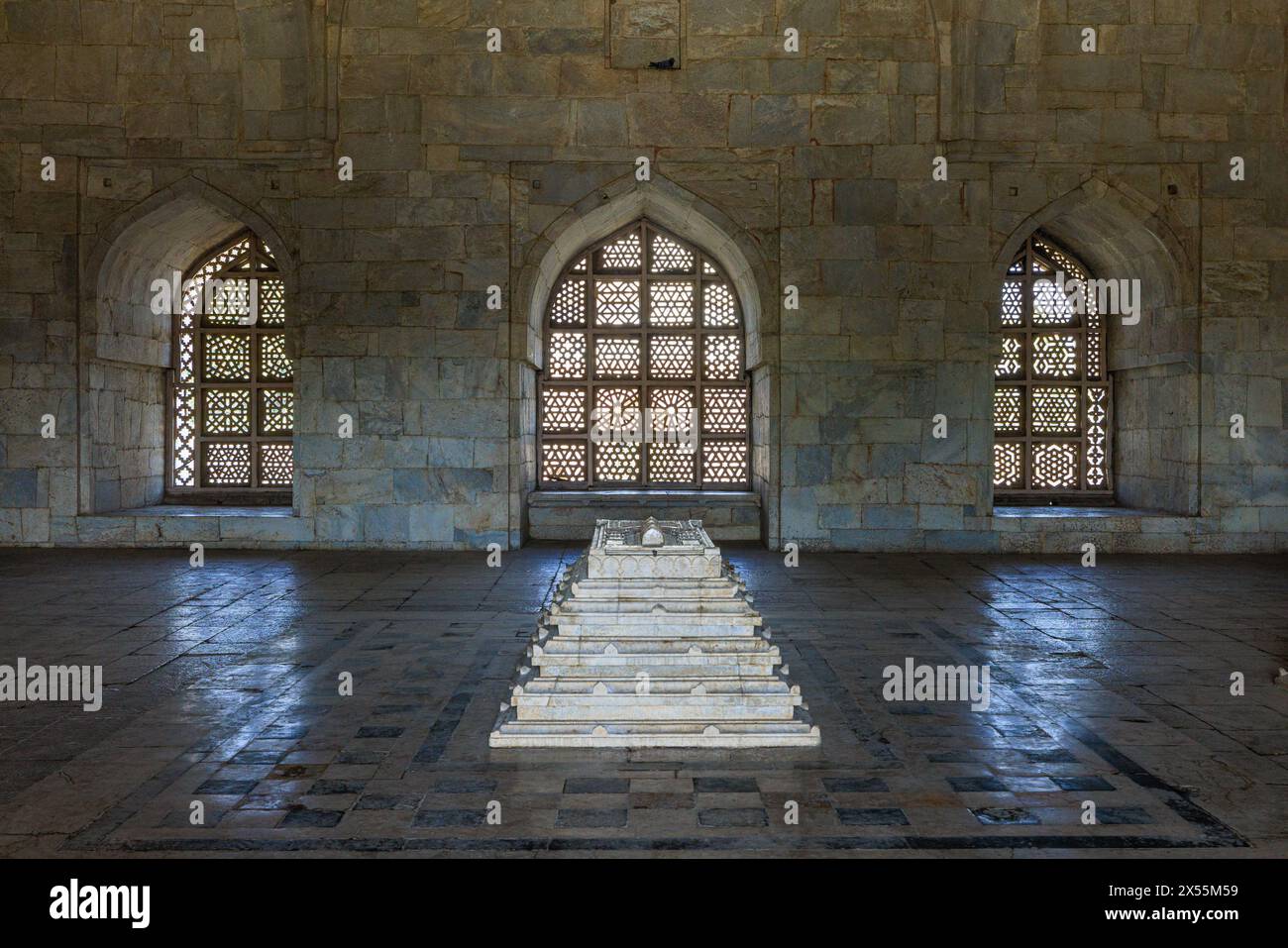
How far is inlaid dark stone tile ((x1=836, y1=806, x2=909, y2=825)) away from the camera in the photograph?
3.25m

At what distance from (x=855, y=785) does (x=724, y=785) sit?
393 mm

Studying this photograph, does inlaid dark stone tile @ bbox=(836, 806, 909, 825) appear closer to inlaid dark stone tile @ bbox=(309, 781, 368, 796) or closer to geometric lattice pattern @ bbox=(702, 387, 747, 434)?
inlaid dark stone tile @ bbox=(309, 781, 368, 796)

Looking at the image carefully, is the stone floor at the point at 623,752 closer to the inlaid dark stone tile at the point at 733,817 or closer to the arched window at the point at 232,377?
the inlaid dark stone tile at the point at 733,817

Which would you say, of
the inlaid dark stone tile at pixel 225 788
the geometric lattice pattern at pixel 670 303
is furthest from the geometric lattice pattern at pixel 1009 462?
the inlaid dark stone tile at pixel 225 788

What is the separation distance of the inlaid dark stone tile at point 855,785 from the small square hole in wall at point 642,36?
725 centimetres

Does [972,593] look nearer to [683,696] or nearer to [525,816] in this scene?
[683,696]

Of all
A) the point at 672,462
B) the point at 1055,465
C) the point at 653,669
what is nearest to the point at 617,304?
the point at 672,462

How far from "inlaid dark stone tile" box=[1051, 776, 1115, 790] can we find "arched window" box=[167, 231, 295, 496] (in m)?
8.53

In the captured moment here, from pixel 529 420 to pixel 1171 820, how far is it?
7.62m

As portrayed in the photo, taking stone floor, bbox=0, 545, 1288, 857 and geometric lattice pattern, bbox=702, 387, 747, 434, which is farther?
geometric lattice pattern, bbox=702, 387, 747, 434

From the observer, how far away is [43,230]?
9.49 meters

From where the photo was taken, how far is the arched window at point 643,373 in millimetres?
10766

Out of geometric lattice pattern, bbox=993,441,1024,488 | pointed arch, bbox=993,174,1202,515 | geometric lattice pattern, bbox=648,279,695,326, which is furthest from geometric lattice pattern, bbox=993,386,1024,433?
geometric lattice pattern, bbox=648,279,695,326

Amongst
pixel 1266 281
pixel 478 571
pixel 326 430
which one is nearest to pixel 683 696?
pixel 478 571
